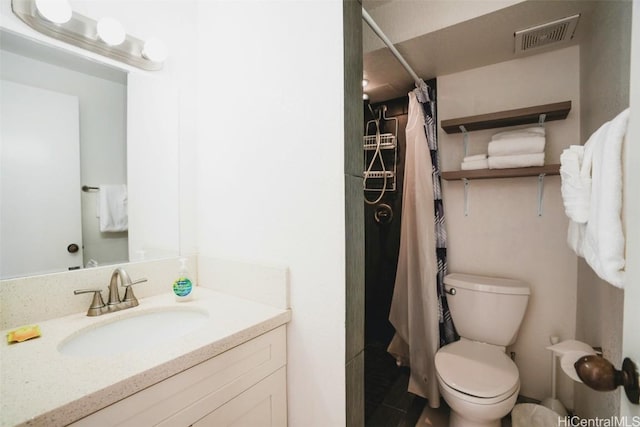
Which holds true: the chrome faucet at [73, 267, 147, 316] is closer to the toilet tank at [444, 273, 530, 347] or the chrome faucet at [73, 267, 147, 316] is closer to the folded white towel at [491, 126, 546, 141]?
the toilet tank at [444, 273, 530, 347]

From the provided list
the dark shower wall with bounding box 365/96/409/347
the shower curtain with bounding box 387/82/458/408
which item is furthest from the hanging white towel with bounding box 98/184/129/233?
the dark shower wall with bounding box 365/96/409/347

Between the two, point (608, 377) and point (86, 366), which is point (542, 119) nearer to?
point (608, 377)

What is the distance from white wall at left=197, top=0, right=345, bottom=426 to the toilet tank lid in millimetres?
1144

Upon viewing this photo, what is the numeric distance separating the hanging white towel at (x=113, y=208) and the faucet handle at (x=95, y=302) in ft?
0.83

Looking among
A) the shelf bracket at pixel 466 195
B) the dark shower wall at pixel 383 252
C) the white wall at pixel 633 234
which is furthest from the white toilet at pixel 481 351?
the white wall at pixel 633 234

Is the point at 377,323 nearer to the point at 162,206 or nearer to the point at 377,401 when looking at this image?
the point at 377,401

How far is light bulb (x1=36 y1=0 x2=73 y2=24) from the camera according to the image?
3.13 ft

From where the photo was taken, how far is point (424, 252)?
179 cm

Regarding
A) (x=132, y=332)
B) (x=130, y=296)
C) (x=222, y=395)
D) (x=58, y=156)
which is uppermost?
(x=58, y=156)

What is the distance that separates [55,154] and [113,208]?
272 millimetres

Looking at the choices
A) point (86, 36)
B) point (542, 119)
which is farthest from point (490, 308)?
point (86, 36)

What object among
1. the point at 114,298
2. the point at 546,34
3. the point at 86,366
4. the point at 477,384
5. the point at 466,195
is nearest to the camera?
the point at 86,366

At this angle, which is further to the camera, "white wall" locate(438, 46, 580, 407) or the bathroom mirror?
"white wall" locate(438, 46, 580, 407)

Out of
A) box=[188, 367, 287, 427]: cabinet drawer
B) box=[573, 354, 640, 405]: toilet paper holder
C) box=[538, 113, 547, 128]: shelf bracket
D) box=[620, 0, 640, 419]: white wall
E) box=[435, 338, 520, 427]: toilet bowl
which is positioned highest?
box=[538, 113, 547, 128]: shelf bracket
